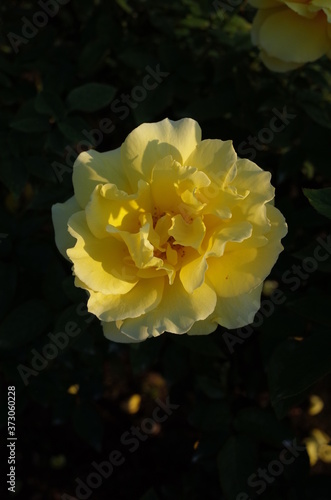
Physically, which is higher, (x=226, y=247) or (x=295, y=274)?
(x=226, y=247)

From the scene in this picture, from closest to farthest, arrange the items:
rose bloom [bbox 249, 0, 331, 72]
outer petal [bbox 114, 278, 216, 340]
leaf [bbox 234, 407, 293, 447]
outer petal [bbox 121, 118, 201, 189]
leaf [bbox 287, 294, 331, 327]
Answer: outer petal [bbox 114, 278, 216, 340] < outer petal [bbox 121, 118, 201, 189] < leaf [bbox 287, 294, 331, 327] < rose bloom [bbox 249, 0, 331, 72] < leaf [bbox 234, 407, 293, 447]

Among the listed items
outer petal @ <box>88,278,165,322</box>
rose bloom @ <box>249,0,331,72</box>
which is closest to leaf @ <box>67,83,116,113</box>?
rose bloom @ <box>249,0,331,72</box>

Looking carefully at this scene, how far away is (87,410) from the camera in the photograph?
216cm

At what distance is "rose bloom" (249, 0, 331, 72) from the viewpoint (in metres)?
1.64

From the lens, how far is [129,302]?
1.25 m

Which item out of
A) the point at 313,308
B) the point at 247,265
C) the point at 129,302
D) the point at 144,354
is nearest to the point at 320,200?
the point at 247,265

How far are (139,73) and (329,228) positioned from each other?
3.21 ft

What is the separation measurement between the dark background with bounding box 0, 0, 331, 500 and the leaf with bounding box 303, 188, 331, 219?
0.80 ft

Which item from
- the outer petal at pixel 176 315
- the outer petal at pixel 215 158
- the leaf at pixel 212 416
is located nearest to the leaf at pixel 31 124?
the outer petal at pixel 215 158

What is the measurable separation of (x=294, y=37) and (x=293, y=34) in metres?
0.01

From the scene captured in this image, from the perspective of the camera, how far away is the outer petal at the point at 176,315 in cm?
117

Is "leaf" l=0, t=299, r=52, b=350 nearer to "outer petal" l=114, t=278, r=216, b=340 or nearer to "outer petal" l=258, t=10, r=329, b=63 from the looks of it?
"outer petal" l=114, t=278, r=216, b=340

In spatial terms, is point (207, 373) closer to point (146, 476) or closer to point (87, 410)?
point (87, 410)

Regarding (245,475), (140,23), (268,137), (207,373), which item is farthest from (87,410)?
(140,23)
